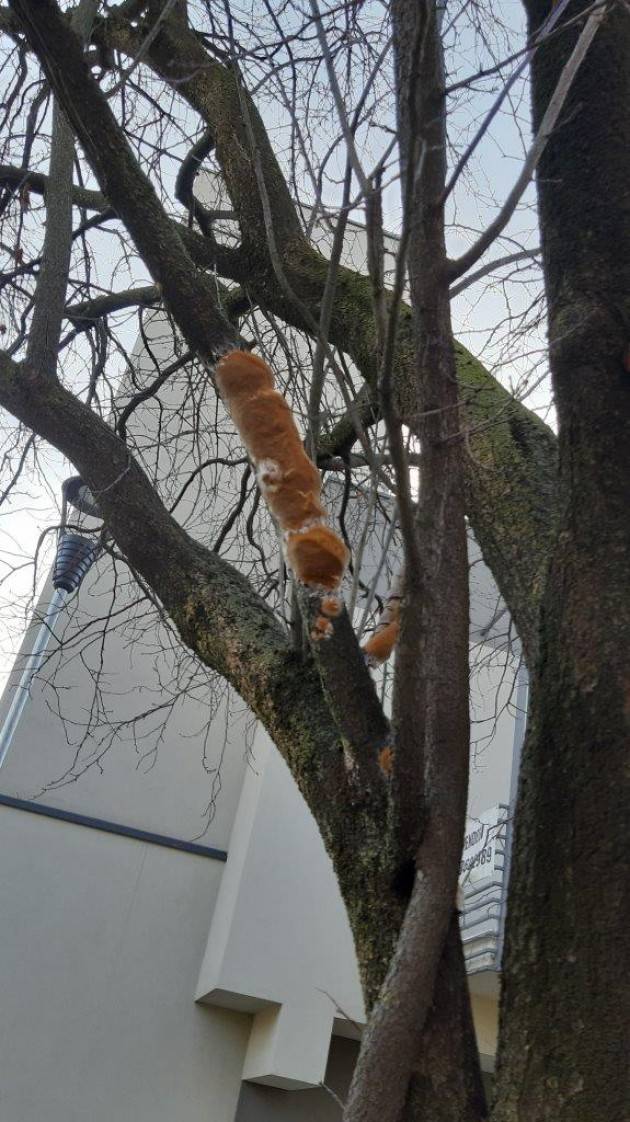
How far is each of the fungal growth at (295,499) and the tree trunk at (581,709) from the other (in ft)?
1.11

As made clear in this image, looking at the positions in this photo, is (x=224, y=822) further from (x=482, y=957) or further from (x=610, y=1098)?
(x=610, y=1098)

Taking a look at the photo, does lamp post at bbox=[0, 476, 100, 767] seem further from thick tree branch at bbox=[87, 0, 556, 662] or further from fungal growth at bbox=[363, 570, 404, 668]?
fungal growth at bbox=[363, 570, 404, 668]

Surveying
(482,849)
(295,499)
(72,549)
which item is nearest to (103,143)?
(295,499)

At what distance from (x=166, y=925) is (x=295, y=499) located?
14.2ft

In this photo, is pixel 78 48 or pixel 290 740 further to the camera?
pixel 78 48

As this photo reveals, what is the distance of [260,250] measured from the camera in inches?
103

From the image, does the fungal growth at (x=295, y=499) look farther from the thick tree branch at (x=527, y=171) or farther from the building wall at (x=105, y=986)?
the building wall at (x=105, y=986)

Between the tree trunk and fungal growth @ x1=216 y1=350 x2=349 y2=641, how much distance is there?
338 mm

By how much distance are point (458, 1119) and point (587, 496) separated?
0.87 m

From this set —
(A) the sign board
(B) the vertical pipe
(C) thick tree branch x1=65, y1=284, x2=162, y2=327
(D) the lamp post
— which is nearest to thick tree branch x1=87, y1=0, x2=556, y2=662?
(C) thick tree branch x1=65, y1=284, x2=162, y2=327

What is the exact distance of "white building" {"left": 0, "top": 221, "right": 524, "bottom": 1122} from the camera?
4590 millimetres

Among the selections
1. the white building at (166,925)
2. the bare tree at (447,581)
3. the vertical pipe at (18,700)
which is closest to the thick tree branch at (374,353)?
the bare tree at (447,581)

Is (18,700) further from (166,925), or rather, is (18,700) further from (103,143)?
(103,143)

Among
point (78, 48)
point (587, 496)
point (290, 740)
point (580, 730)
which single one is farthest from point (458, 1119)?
point (78, 48)
